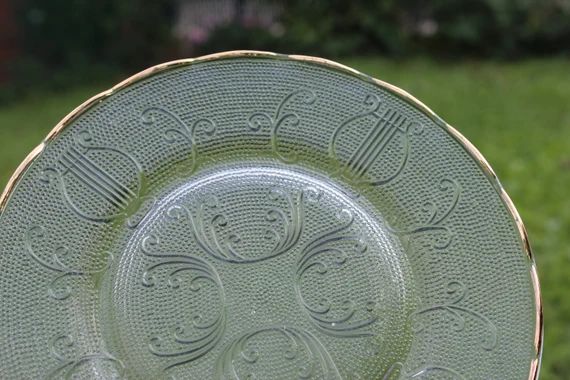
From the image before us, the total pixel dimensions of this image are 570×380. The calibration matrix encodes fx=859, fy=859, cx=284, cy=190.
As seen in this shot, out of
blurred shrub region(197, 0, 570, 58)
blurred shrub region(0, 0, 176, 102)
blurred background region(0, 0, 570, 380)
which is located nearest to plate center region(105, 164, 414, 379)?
blurred background region(0, 0, 570, 380)

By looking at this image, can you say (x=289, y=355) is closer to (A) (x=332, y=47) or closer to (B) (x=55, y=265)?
(B) (x=55, y=265)

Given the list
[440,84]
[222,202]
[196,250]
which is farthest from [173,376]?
[440,84]

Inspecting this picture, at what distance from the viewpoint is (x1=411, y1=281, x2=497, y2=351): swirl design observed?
1.67 metres

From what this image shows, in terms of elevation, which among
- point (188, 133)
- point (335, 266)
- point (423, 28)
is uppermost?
point (423, 28)

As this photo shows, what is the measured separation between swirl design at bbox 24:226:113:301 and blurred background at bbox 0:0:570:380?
3.23 meters

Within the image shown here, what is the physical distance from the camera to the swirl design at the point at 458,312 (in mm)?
1671

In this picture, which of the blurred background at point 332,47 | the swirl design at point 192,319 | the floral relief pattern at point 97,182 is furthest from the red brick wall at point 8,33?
the swirl design at point 192,319

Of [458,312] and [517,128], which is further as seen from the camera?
[517,128]

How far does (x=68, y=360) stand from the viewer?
66.7 inches

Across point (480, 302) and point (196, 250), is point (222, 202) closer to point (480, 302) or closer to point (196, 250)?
point (196, 250)

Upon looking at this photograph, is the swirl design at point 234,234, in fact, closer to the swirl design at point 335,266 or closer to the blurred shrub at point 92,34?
the swirl design at point 335,266

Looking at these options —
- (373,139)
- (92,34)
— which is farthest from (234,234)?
(92,34)

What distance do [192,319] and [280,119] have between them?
1.48ft

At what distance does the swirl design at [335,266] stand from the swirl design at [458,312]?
0.11 m
